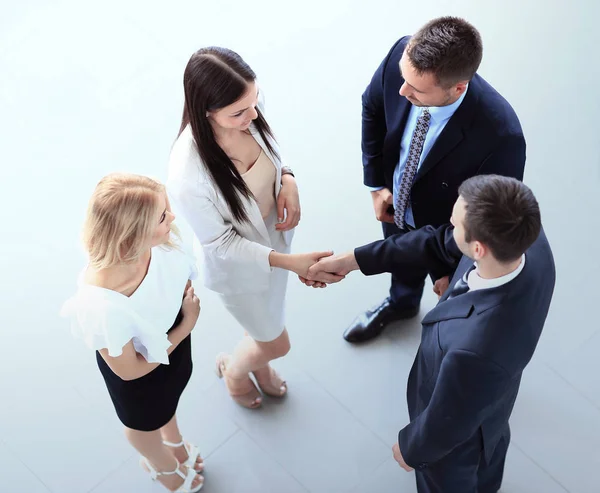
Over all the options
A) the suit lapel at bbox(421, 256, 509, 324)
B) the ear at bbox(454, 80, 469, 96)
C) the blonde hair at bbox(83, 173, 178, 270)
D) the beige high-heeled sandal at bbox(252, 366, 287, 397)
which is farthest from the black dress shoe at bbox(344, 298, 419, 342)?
the blonde hair at bbox(83, 173, 178, 270)

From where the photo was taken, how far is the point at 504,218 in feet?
5.49

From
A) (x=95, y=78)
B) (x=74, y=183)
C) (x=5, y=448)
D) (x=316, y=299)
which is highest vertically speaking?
(x=95, y=78)

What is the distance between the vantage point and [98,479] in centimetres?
280

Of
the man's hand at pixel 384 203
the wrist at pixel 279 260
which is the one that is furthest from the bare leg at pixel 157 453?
the man's hand at pixel 384 203

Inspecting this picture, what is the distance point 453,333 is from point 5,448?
2.05 m

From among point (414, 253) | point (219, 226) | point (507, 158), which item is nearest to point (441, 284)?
point (414, 253)

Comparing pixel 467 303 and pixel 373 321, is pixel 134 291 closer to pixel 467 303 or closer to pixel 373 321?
pixel 467 303

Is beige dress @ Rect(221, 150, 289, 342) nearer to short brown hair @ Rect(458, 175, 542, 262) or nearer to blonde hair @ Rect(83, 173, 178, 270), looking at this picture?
blonde hair @ Rect(83, 173, 178, 270)

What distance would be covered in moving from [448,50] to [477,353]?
0.90 metres

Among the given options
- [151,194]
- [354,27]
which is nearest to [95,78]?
[354,27]

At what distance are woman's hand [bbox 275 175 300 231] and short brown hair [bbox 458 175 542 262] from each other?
794 mm

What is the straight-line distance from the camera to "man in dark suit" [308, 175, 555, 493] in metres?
1.69

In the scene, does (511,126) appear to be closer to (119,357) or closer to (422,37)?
(422,37)

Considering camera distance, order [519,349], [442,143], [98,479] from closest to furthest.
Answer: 1. [519,349]
2. [442,143]
3. [98,479]
